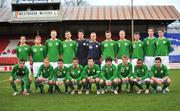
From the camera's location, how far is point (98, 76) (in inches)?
465

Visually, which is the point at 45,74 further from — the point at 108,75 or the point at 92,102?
the point at 92,102

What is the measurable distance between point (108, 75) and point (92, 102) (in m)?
2.13

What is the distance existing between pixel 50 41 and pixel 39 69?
895mm

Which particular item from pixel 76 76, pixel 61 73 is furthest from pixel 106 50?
pixel 61 73

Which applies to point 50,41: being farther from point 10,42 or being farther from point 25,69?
point 10,42

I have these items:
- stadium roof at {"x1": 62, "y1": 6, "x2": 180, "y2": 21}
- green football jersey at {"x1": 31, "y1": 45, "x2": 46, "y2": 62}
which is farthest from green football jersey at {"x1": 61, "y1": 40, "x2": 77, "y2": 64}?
stadium roof at {"x1": 62, "y1": 6, "x2": 180, "y2": 21}

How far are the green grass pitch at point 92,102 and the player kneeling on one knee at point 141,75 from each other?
18.2 inches

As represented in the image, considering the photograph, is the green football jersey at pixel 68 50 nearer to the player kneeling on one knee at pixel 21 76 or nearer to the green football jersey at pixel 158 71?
the player kneeling on one knee at pixel 21 76

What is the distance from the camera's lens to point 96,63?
12594mm

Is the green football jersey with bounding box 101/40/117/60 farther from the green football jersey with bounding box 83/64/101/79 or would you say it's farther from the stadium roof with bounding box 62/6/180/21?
the stadium roof with bounding box 62/6/180/21

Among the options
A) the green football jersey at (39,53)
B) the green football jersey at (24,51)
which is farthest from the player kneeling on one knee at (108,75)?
the green football jersey at (24,51)

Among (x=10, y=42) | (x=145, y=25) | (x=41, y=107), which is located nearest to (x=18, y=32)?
(x=10, y=42)

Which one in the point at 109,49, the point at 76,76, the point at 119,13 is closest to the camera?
the point at 76,76

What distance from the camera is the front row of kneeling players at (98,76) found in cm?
1172
